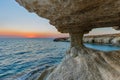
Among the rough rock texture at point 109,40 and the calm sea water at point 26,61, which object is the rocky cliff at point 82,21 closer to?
the calm sea water at point 26,61

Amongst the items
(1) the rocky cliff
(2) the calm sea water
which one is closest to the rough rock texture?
(2) the calm sea water

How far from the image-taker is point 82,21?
7.59 m

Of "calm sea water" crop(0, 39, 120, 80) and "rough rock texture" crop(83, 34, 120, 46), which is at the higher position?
"rough rock texture" crop(83, 34, 120, 46)

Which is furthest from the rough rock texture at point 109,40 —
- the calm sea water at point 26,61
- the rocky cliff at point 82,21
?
the rocky cliff at point 82,21

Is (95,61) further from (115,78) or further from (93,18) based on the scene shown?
(93,18)

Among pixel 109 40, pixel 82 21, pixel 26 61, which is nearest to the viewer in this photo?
pixel 82 21

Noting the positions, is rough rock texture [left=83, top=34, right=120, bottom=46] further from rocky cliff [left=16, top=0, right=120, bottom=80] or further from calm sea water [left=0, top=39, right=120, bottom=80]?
rocky cliff [left=16, top=0, right=120, bottom=80]

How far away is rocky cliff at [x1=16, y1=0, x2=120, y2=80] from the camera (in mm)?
5758

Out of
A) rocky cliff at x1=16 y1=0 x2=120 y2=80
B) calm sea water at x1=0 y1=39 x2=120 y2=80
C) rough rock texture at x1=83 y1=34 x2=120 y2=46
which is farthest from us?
rough rock texture at x1=83 y1=34 x2=120 y2=46

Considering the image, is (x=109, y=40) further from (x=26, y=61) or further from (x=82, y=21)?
(x=82, y=21)

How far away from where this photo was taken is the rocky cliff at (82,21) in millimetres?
5758

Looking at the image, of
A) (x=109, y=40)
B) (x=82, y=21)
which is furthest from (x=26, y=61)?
(x=109, y=40)

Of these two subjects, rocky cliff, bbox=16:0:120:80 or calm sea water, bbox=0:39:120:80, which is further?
calm sea water, bbox=0:39:120:80

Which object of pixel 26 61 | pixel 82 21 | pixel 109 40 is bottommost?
pixel 26 61
